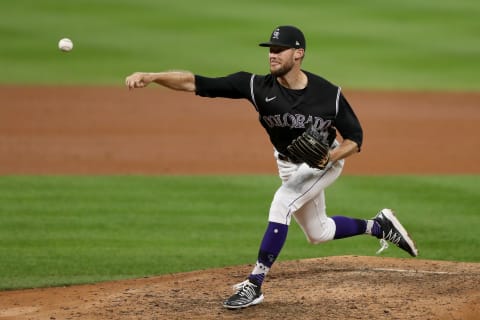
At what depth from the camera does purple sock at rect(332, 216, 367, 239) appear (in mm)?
7258

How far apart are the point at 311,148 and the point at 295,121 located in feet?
1.10

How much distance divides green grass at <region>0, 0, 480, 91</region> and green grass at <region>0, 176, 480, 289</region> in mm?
7472

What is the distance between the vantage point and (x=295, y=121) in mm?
6535

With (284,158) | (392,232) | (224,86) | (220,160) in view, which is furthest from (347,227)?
(220,160)

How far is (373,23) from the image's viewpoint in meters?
22.8

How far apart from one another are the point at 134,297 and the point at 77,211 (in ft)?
11.8

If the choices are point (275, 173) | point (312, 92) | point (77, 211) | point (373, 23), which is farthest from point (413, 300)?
point (373, 23)

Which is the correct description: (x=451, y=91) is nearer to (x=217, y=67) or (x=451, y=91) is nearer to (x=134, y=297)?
(x=217, y=67)

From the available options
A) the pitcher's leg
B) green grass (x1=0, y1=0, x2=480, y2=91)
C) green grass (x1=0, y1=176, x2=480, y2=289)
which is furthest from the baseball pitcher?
green grass (x1=0, y1=0, x2=480, y2=91)

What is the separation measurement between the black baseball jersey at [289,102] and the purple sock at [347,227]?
0.89 meters

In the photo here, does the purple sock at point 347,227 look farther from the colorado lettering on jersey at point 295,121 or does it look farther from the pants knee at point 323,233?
the colorado lettering on jersey at point 295,121

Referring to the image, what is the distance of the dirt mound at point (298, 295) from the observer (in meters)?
6.11

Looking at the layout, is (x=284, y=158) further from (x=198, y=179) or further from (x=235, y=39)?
(x=235, y=39)

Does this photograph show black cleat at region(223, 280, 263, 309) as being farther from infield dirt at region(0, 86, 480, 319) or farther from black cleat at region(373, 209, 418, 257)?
black cleat at region(373, 209, 418, 257)
